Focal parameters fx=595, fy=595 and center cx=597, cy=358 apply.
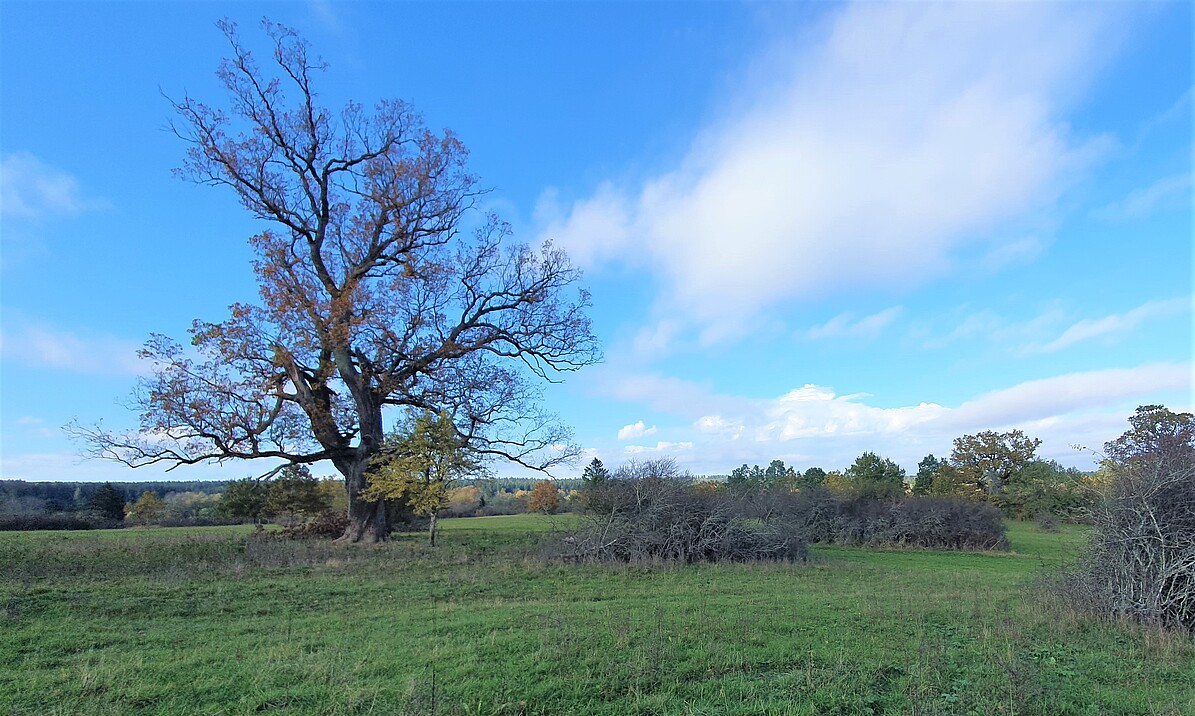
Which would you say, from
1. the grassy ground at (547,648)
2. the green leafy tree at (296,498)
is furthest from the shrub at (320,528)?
the green leafy tree at (296,498)

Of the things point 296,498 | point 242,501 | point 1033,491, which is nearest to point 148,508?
point 242,501

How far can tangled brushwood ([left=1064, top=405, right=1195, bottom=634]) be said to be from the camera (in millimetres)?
9070

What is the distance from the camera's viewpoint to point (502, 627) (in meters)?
8.38

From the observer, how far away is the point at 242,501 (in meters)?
52.2

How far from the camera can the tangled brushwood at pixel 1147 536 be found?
9070 millimetres

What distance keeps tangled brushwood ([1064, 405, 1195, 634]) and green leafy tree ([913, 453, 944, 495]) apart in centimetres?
5639

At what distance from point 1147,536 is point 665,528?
41.1 feet

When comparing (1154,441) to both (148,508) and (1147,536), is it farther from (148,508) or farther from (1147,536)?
(148,508)

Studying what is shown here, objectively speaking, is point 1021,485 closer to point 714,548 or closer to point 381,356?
point 714,548

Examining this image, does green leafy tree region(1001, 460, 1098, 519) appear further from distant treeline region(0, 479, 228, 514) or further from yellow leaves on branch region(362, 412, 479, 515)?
distant treeline region(0, 479, 228, 514)

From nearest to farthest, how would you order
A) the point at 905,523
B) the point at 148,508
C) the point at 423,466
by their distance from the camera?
the point at 423,466, the point at 905,523, the point at 148,508

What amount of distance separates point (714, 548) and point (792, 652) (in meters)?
12.9

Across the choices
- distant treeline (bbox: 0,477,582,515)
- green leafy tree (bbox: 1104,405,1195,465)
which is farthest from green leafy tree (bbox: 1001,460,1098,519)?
green leafy tree (bbox: 1104,405,1195,465)

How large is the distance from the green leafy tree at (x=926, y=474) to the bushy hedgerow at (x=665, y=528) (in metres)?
48.4
